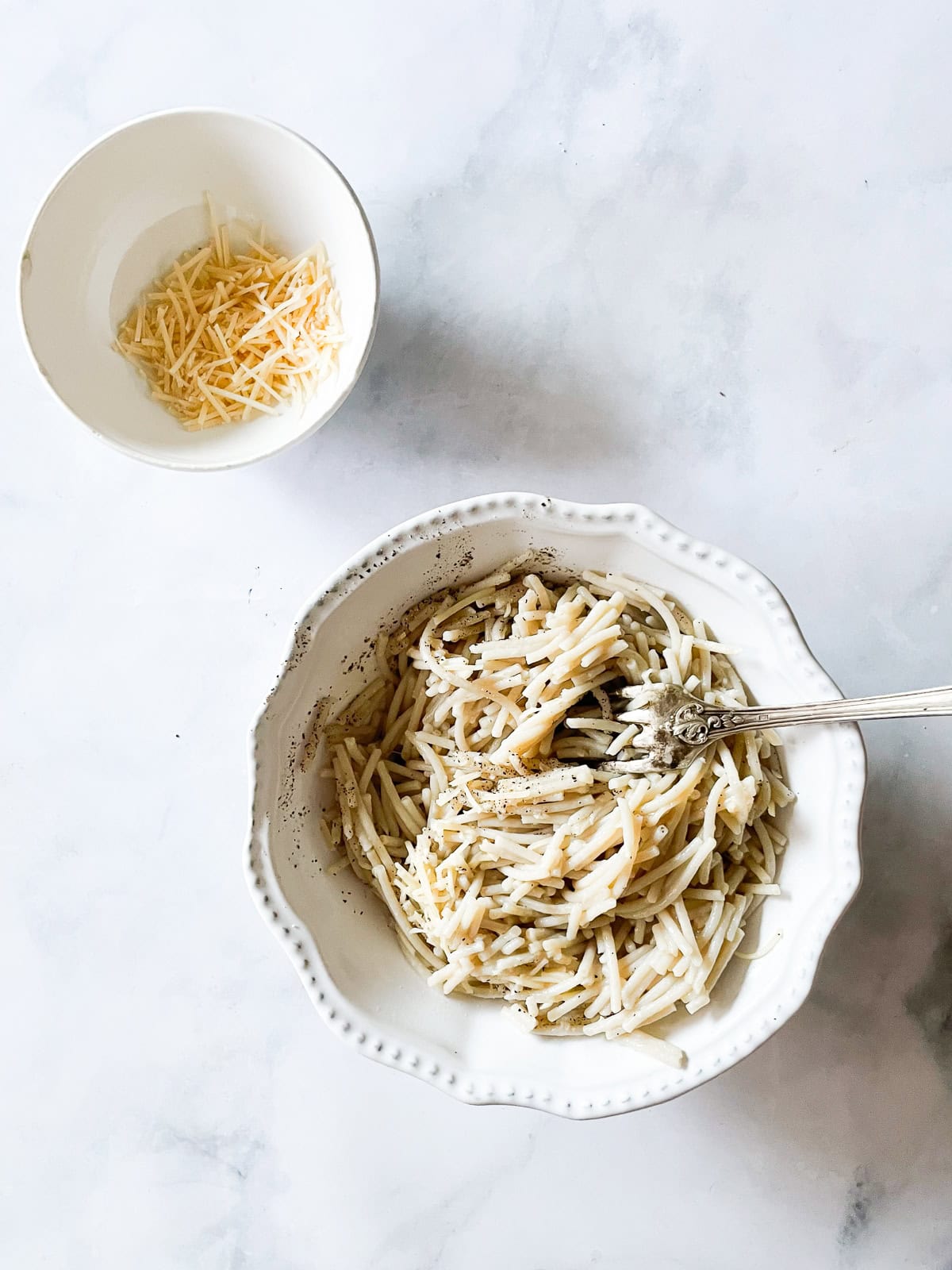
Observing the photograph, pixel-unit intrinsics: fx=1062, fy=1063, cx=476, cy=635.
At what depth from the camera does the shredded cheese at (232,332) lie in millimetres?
1583

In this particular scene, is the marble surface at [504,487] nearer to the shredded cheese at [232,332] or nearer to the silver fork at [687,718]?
the shredded cheese at [232,332]

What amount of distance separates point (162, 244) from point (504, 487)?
65cm

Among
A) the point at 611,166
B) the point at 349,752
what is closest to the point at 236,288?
the point at 611,166

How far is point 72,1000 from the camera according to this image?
1.75 meters

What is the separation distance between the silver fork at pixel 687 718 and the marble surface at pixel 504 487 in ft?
1.17

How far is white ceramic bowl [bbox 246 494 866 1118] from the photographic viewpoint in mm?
1335

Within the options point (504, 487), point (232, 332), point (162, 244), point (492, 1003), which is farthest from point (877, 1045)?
point (162, 244)

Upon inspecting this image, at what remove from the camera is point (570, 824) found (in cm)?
140

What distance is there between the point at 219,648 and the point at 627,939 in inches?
30.6

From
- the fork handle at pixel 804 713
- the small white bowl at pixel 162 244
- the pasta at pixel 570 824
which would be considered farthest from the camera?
the small white bowl at pixel 162 244

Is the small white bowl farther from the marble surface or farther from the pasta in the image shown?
the pasta

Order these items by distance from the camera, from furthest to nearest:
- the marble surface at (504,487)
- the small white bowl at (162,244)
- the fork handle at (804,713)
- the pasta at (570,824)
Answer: the marble surface at (504,487) < the small white bowl at (162,244) < the pasta at (570,824) < the fork handle at (804,713)

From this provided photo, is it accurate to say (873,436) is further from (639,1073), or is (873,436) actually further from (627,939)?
(639,1073)

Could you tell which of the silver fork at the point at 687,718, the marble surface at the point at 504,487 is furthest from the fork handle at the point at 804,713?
the marble surface at the point at 504,487
